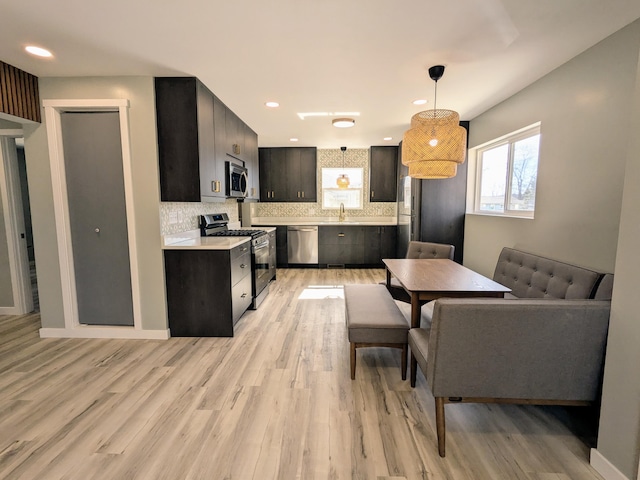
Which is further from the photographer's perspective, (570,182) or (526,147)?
(526,147)

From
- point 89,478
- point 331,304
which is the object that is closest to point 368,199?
point 331,304

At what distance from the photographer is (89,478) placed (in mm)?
1388

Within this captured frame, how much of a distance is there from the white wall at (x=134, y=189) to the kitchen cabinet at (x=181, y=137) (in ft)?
0.22

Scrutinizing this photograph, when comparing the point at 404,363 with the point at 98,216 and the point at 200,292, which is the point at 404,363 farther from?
the point at 98,216

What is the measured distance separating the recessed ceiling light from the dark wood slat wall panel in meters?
0.39

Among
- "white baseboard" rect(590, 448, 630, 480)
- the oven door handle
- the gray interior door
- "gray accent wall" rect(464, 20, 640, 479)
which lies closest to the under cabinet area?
the oven door handle

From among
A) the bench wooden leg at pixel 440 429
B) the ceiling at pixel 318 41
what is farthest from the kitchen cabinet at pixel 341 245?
the bench wooden leg at pixel 440 429

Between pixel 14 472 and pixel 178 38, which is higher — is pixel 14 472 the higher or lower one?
the lower one

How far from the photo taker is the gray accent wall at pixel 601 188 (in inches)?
50.0

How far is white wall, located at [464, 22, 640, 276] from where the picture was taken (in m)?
1.90

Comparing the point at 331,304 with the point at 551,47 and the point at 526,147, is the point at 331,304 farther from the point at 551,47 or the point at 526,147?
the point at 551,47

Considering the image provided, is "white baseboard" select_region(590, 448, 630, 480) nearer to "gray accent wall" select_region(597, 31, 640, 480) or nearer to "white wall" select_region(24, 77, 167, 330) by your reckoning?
"gray accent wall" select_region(597, 31, 640, 480)

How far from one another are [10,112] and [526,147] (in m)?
4.48

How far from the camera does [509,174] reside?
10.6 ft
